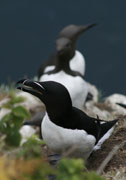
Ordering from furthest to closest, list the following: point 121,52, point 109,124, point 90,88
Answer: point 121,52 < point 90,88 < point 109,124

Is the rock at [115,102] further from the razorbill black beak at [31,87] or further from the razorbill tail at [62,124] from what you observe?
the razorbill black beak at [31,87]

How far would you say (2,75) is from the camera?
15906 millimetres

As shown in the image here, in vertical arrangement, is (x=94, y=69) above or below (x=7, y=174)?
below

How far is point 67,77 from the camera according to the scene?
8.98 meters

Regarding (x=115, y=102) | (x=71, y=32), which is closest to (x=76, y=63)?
(x=71, y=32)

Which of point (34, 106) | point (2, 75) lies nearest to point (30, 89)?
point (34, 106)

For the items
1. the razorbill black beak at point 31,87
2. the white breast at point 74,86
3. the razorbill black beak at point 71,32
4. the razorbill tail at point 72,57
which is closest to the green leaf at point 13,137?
the razorbill black beak at point 31,87

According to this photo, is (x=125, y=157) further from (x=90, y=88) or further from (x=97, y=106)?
(x=90, y=88)

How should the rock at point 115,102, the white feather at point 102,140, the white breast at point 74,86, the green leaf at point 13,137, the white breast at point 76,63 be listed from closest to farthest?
the green leaf at point 13,137 < the white feather at point 102,140 < the white breast at point 74,86 < the rock at point 115,102 < the white breast at point 76,63

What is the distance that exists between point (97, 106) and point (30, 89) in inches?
228

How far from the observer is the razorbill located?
28.8 ft

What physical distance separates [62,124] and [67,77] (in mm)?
3998

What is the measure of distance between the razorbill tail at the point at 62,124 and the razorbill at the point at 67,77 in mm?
3540

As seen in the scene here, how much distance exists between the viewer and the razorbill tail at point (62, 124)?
16.0 feet
